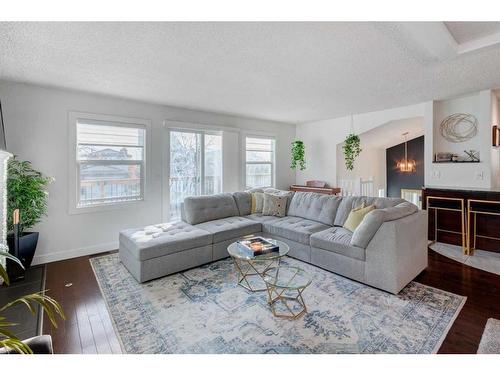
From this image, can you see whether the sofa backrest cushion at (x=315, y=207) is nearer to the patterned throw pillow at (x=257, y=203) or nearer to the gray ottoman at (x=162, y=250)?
the patterned throw pillow at (x=257, y=203)

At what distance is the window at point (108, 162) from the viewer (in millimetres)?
3770

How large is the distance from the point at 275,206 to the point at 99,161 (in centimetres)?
283

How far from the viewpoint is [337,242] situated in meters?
2.90

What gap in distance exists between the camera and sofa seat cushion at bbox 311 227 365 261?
2.74 m

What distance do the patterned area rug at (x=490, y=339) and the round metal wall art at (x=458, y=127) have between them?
3199mm

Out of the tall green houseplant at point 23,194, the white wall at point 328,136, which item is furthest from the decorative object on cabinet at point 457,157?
the tall green houseplant at point 23,194

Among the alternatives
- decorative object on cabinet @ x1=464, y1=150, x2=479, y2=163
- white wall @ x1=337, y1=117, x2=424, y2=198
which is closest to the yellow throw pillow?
decorative object on cabinet @ x1=464, y1=150, x2=479, y2=163

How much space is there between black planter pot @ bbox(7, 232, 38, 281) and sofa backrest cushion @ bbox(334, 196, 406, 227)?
392 cm

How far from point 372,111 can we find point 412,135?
7.92 feet

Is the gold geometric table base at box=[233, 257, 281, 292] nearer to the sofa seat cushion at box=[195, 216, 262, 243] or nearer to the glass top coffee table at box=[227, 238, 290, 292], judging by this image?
the glass top coffee table at box=[227, 238, 290, 292]

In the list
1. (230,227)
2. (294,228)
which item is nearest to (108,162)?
(230,227)

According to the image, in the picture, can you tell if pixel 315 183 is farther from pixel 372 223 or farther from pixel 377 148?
pixel 372 223

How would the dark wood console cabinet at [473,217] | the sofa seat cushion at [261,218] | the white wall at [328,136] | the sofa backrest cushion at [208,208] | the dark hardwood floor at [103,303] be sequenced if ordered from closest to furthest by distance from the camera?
Result: 1. the dark hardwood floor at [103,303]
2. the dark wood console cabinet at [473,217]
3. the sofa backrest cushion at [208,208]
4. the sofa seat cushion at [261,218]
5. the white wall at [328,136]
